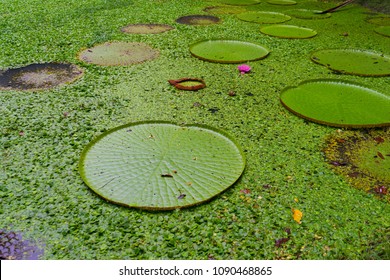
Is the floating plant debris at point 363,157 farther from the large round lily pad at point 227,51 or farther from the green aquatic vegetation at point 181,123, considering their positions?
the large round lily pad at point 227,51

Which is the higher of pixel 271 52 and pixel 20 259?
pixel 271 52

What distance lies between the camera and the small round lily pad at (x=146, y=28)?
2.99 metres

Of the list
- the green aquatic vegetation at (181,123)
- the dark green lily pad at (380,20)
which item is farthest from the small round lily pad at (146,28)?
the dark green lily pad at (380,20)

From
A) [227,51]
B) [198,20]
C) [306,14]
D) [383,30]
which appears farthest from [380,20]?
[227,51]

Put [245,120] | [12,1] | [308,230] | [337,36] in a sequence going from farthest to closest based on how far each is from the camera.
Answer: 1. [12,1]
2. [337,36]
3. [245,120]
4. [308,230]

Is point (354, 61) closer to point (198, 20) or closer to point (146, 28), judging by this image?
point (198, 20)

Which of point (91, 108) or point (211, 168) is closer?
point (211, 168)

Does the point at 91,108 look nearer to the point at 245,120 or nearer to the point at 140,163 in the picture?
the point at 140,163

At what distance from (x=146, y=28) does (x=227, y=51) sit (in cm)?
90

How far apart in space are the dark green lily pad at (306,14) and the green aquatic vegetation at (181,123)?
764 millimetres

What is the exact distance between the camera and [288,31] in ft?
10.0

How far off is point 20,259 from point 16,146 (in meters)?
0.61

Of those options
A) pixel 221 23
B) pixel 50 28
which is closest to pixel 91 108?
pixel 50 28

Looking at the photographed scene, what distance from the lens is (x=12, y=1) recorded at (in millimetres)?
3846
